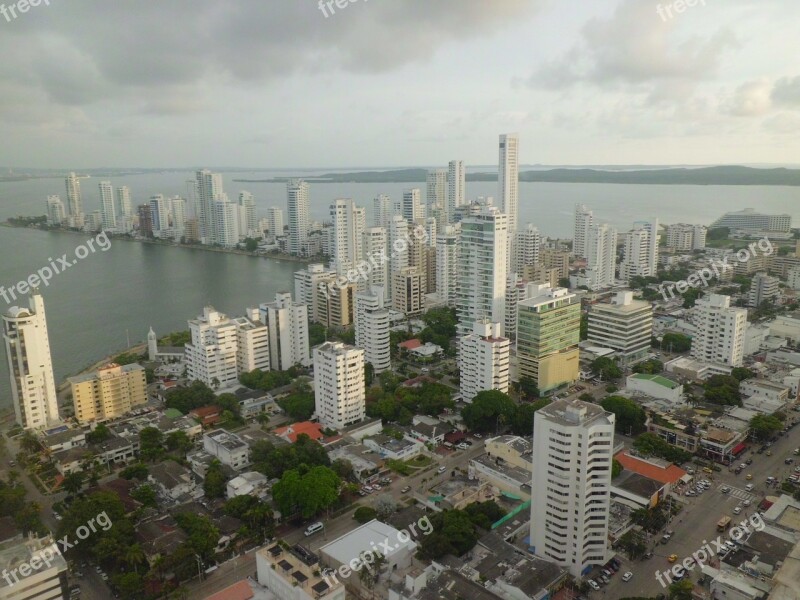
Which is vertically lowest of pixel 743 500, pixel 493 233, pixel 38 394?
pixel 743 500

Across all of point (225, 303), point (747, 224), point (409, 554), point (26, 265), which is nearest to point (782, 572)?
point (409, 554)

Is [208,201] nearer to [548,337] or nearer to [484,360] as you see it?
[548,337]

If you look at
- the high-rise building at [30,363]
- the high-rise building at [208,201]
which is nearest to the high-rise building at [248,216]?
the high-rise building at [208,201]

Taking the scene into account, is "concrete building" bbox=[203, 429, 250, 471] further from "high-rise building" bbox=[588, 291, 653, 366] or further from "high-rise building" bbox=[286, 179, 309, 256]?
"high-rise building" bbox=[286, 179, 309, 256]

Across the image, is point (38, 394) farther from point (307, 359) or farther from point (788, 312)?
point (788, 312)

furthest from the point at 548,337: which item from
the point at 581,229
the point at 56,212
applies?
the point at 56,212

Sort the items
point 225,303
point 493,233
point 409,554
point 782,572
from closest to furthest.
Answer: point 782,572
point 409,554
point 493,233
point 225,303

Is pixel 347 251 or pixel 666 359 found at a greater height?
pixel 347 251
